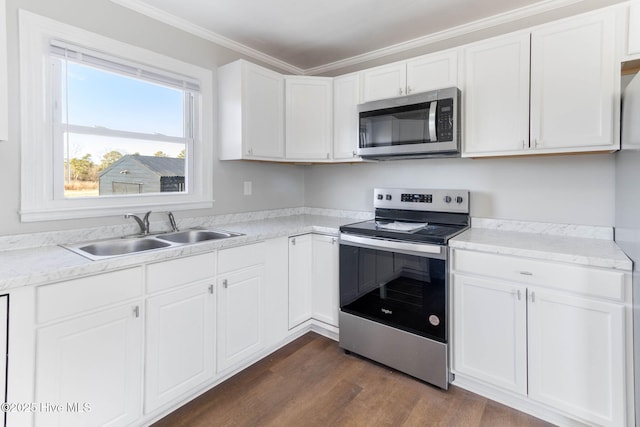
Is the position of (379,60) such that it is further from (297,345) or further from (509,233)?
(297,345)

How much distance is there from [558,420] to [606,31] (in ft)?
6.83

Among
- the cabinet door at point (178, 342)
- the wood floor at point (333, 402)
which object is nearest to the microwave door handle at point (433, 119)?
the wood floor at point (333, 402)

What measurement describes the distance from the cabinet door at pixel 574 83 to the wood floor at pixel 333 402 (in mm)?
1583

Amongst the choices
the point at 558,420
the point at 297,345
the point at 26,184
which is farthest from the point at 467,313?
the point at 26,184

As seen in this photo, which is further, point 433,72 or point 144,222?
point 433,72

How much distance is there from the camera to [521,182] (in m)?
2.22

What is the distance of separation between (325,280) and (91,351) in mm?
1564

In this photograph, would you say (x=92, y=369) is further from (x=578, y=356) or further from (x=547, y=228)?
(x=547, y=228)

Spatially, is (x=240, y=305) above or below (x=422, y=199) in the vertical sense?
below

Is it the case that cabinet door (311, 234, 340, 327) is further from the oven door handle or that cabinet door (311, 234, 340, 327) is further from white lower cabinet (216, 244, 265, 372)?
white lower cabinet (216, 244, 265, 372)

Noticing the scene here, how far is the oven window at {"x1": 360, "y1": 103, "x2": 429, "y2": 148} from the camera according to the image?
2.23 m

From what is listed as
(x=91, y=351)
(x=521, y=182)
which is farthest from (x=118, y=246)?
(x=521, y=182)

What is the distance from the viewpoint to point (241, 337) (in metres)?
2.09

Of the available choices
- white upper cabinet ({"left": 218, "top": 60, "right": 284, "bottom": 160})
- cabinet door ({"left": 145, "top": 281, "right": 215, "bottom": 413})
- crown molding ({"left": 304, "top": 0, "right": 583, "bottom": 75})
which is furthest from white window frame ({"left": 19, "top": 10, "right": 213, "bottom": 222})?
crown molding ({"left": 304, "top": 0, "right": 583, "bottom": 75})
